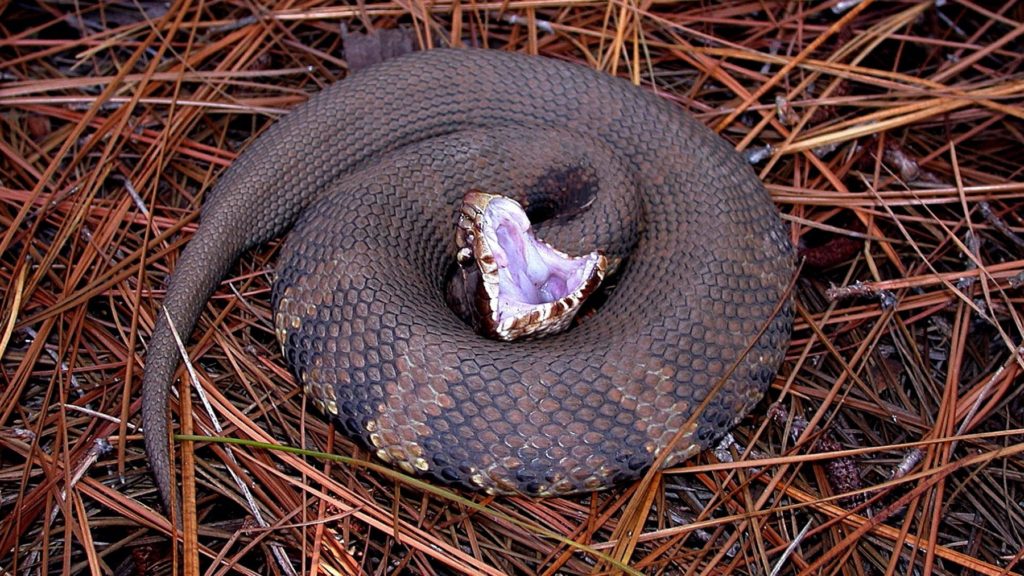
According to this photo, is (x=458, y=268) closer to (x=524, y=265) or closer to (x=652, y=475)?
(x=524, y=265)

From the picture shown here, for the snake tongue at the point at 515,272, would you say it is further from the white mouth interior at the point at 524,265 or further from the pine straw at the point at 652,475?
the pine straw at the point at 652,475

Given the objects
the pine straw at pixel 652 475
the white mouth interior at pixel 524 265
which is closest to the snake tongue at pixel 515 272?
the white mouth interior at pixel 524 265

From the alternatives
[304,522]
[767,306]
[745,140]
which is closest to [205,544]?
[304,522]

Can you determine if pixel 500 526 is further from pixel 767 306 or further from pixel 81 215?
pixel 81 215

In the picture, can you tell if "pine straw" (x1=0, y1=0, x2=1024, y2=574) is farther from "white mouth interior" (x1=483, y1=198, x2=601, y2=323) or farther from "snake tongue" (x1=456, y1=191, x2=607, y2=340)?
"white mouth interior" (x1=483, y1=198, x2=601, y2=323)

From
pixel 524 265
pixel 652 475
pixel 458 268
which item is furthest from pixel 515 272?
pixel 652 475

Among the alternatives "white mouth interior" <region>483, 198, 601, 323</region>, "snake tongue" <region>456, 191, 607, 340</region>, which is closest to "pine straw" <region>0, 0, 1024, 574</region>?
"snake tongue" <region>456, 191, 607, 340</region>
